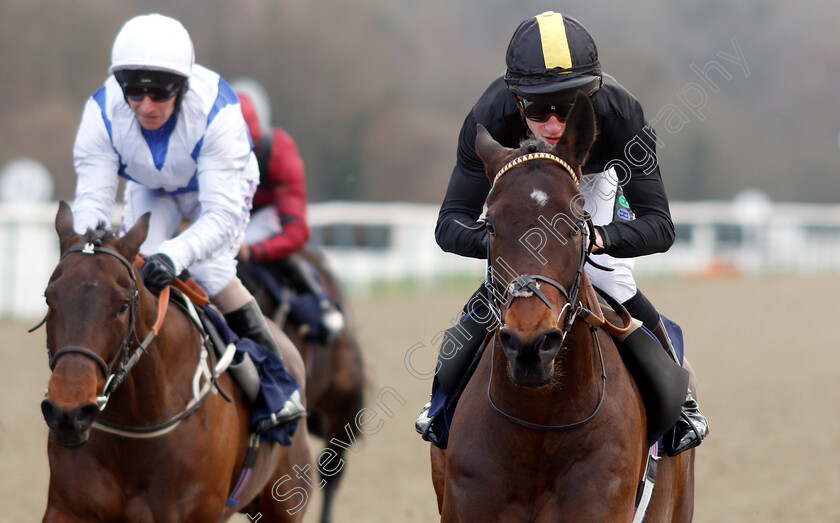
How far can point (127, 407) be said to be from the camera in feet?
13.5

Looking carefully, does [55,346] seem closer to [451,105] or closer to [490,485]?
[490,485]

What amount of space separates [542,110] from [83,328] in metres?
1.62

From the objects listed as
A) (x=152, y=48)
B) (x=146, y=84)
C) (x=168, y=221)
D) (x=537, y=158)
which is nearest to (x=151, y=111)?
(x=146, y=84)

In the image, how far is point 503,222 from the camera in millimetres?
3057

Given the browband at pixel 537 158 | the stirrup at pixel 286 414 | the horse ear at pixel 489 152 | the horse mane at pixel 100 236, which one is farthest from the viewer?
the stirrup at pixel 286 414

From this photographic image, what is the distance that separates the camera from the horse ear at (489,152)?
329cm

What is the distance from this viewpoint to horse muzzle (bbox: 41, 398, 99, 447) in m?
3.54

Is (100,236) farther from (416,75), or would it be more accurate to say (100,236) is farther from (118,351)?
(416,75)

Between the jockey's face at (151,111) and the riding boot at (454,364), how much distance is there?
1499 mm

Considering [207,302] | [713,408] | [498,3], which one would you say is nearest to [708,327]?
[713,408]

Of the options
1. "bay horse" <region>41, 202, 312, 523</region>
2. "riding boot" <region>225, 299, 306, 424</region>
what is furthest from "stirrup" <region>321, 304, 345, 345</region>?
"bay horse" <region>41, 202, 312, 523</region>

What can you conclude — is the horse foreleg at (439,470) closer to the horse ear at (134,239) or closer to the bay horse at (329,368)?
the horse ear at (134,239)

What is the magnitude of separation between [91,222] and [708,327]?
37.1ft

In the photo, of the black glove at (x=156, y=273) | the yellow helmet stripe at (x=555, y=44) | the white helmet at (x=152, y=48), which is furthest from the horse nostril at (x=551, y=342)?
the white helmet at (x=152, y=48)
